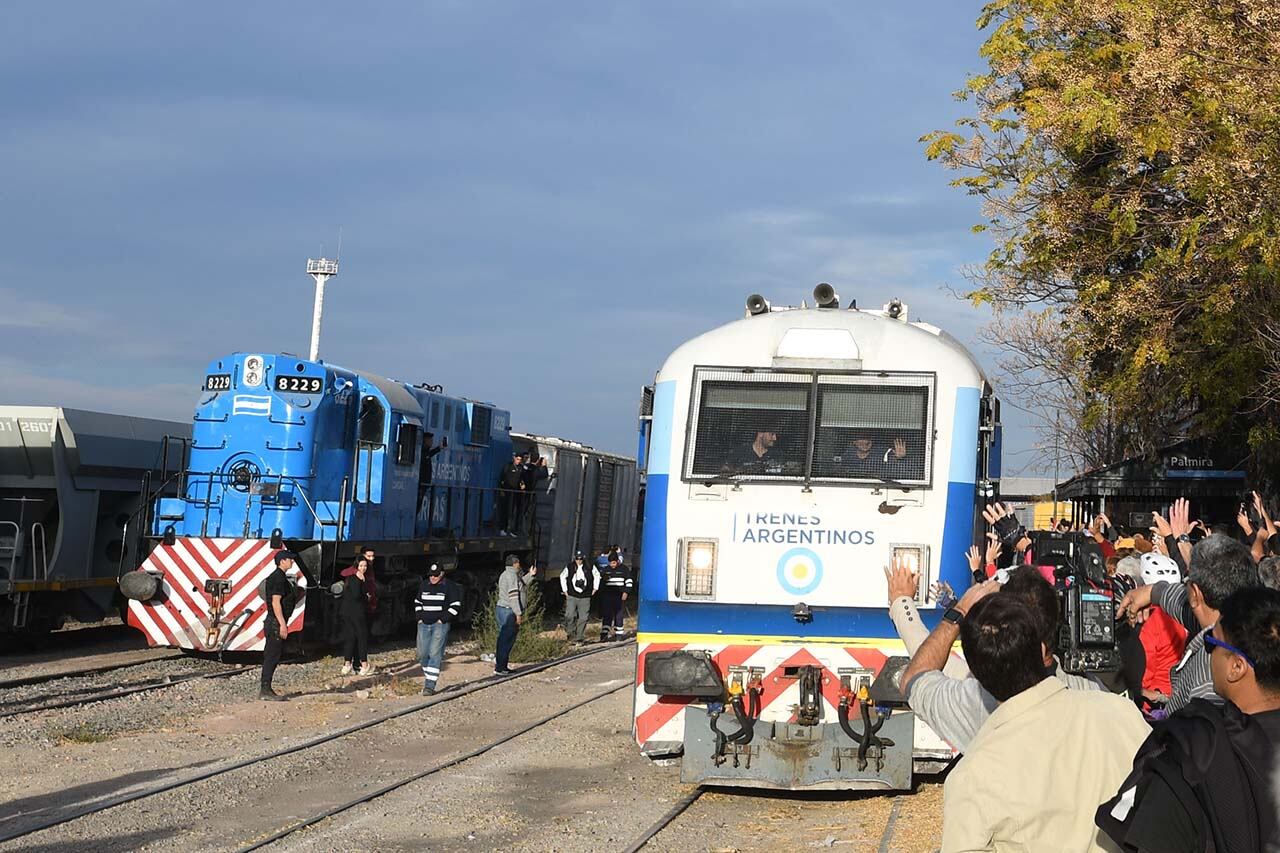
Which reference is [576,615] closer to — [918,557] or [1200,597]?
[918,557]

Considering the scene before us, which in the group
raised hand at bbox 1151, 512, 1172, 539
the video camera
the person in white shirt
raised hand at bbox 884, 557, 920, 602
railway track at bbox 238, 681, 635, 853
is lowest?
railway track at bbox 238, 681, 635, 853

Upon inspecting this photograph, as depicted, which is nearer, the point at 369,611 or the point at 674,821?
the point at 674,821

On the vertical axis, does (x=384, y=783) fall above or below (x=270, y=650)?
below

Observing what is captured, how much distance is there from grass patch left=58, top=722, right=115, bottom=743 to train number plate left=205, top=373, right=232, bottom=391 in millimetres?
6558

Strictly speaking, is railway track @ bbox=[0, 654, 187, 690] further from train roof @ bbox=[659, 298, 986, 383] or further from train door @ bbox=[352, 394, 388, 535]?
train roof @ bbox=[659, 298, 986, 383]

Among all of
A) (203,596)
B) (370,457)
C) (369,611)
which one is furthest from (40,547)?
(369,611)

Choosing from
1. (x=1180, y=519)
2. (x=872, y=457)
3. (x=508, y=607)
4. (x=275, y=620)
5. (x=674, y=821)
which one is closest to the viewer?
(x=1180, y=519)

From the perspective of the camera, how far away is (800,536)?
31.2 ft

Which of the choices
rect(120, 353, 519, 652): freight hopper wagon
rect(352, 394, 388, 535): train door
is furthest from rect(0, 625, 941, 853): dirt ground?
rect(352, 394, 388, 535): train door

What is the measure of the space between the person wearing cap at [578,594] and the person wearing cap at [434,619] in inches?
254

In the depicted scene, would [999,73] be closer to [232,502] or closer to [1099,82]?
[1099,82]

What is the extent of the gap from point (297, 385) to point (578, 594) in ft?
21.1

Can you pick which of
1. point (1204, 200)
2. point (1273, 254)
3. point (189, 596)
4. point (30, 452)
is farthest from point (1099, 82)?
point (30, 452)

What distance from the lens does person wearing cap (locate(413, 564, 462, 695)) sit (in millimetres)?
16125
